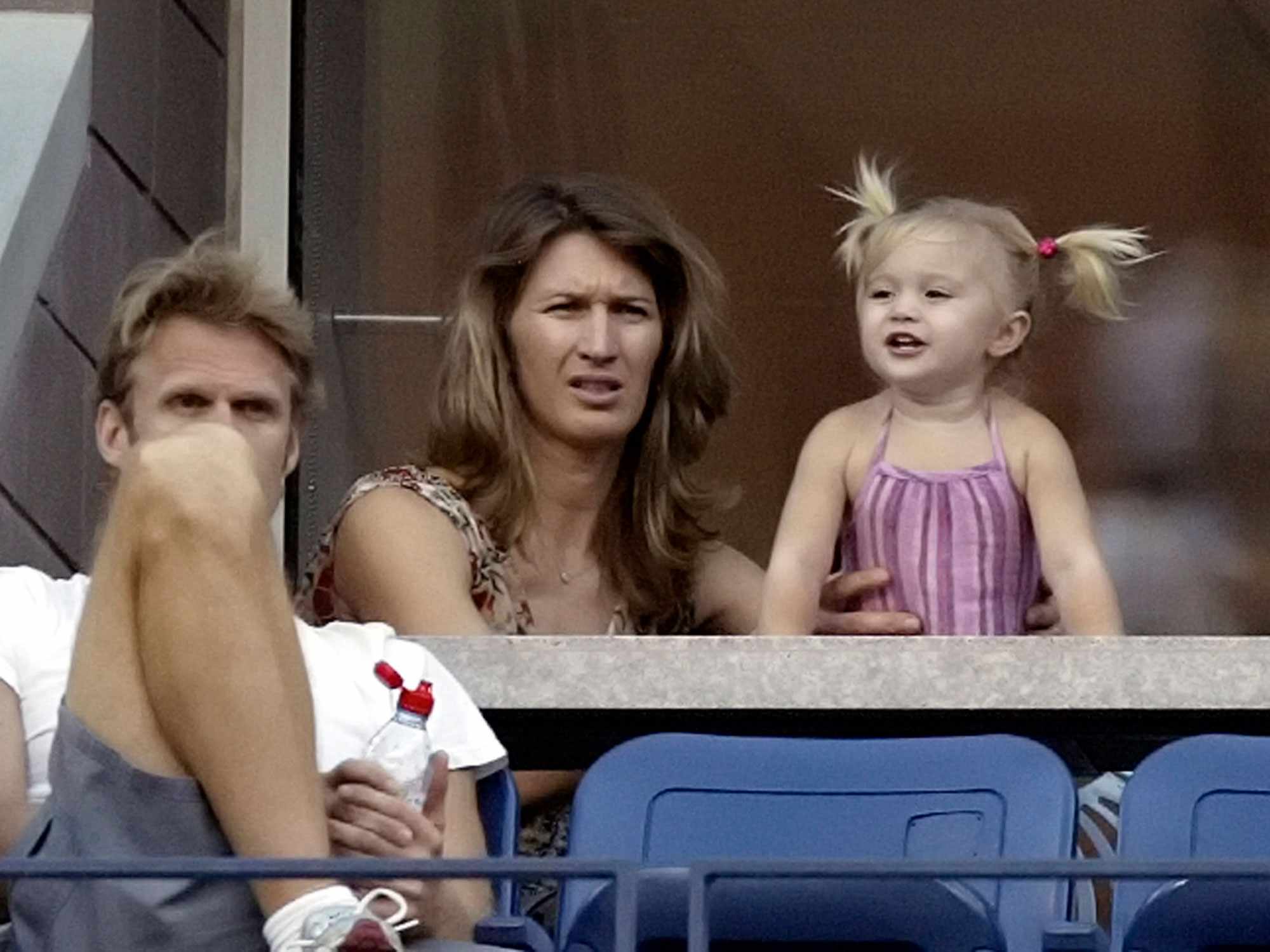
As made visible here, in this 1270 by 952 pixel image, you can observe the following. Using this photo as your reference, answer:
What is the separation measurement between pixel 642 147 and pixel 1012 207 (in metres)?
0.72

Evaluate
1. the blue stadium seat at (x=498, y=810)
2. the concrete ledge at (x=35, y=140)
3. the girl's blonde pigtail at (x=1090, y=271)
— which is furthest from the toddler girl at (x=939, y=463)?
the concrete ledge at (x=35, y=140)

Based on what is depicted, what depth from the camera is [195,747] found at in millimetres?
3275

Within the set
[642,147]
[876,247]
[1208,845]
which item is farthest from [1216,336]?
[1208,845]

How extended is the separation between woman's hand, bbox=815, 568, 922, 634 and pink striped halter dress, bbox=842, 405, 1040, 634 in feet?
0.08

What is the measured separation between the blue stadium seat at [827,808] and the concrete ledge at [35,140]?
161 centimetres

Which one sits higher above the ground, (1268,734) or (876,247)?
(876,247)

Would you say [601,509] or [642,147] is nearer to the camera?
[601,509]

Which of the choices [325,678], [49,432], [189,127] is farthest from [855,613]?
[189,127]

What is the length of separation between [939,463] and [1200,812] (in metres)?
1.16

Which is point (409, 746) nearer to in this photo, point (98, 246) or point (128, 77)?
point (98, 246)

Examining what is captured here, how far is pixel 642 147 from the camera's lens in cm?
659

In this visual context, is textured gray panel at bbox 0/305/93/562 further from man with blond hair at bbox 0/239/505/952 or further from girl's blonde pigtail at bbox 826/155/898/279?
man with blond hair at bbox 0/239/505/952

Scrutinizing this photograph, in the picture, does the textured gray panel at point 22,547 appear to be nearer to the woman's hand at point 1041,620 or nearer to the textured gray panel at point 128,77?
the textured gray panel at point 128,77

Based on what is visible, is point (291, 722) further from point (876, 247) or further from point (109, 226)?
point (109, 226)
